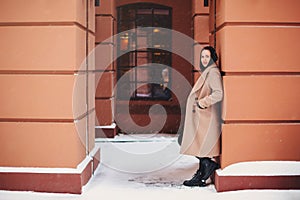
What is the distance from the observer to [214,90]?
543 cm

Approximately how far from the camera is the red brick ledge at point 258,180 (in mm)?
5344

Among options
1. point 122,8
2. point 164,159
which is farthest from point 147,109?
point 164,159

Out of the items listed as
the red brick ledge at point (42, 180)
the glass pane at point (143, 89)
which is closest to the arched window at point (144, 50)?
the glass pane at point (143, 89)

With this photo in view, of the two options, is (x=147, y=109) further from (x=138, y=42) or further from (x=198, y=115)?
(x=198, y=115)

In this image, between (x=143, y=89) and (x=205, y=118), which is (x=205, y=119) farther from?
(x=143, y=89)

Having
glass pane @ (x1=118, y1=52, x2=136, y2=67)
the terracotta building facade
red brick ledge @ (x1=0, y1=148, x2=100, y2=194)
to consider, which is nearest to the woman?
the terracotta building facade

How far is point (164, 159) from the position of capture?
7750 millimetres

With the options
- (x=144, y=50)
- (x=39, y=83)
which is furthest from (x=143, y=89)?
(x=39, y=83)

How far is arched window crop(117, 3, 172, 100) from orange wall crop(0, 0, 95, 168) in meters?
5.38

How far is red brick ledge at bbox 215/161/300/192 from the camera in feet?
17.5

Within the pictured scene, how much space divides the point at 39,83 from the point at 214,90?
2.07 metres

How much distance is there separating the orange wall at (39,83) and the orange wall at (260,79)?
1818mm

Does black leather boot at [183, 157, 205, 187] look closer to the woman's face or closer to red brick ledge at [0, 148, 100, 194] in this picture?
the woman's face

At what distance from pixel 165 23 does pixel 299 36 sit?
5691mm
